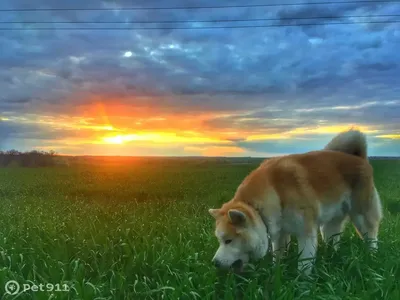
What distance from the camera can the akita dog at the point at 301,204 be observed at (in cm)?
379

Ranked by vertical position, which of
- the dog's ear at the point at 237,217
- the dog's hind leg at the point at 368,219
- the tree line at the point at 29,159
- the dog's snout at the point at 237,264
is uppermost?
the tree line at the point at 29,159

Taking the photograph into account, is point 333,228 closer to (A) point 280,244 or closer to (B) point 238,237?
(A) point 280,244

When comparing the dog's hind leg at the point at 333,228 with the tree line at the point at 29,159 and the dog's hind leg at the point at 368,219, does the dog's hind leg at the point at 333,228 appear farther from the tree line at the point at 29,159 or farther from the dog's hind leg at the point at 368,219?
the tree line at the point at 29,159

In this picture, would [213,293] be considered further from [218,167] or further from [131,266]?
[218,167]

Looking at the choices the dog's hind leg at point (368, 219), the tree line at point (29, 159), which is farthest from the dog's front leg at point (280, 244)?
the tree line at point (29, 159)

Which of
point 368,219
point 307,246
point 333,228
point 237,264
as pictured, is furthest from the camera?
point 333,228

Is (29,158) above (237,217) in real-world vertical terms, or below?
above

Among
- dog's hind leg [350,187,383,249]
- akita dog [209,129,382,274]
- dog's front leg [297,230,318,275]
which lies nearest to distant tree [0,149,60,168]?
akita dog [209,129,382,274]

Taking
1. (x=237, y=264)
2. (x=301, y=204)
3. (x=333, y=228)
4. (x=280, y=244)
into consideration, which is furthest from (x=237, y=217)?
(x=333, y=228)

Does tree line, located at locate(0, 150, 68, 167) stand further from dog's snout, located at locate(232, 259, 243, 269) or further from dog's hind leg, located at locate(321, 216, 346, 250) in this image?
dog's hind leg, located at locate(321, 216, 346, 250)

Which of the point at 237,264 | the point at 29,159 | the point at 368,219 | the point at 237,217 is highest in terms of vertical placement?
the point at 29,159

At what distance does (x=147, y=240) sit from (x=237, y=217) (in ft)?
4.78

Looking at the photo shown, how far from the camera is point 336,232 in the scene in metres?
5.18

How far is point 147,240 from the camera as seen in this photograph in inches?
185
